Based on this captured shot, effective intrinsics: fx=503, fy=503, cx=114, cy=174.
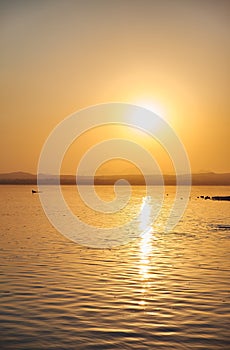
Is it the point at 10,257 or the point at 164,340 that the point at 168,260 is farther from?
the point at 164,340

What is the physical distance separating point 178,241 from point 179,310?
24.1 meters

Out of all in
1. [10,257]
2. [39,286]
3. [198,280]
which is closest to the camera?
[39,286]

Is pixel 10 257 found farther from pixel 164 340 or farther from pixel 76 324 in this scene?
pixel 164 340

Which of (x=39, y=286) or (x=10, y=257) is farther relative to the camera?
(x=10, y=257)

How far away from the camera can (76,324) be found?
55.6 ft

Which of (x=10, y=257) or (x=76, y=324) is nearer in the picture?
(x=76, y=324)

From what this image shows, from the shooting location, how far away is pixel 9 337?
50.7ft

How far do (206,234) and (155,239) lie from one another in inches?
265

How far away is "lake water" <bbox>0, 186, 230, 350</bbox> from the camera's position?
51.2 feet

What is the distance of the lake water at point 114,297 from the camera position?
15617 mm

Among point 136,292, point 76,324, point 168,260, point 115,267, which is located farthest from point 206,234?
point 76,324

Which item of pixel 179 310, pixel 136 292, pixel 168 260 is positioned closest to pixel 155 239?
pixel 168 260

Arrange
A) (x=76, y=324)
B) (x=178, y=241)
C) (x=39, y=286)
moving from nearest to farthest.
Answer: (x=76, y=324) → (x=39, y=286) → (x=178, y=241)

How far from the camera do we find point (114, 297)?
21.1 m
